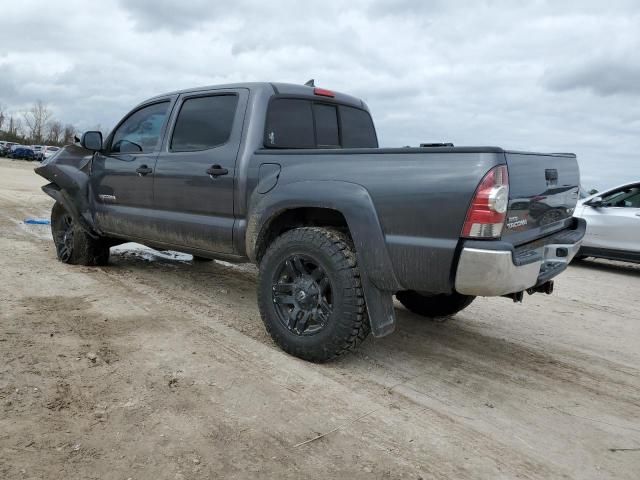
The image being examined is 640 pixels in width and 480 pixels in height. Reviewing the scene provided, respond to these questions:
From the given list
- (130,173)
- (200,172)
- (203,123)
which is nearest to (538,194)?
(200,172)

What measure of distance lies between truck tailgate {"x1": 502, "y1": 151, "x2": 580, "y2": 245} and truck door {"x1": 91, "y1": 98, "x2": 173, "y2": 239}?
3.16m

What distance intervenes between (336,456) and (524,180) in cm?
188

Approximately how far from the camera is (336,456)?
248 centimetres

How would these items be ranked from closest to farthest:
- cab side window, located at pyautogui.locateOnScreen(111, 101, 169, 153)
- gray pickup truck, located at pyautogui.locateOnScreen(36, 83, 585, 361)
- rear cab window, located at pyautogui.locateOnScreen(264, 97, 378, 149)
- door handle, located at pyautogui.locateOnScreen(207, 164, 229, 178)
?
1. gray pickup truck, located at pyautogui.locateOnScreen(36, 83, 585, 361)
2. door handle, located at pyautogui.locateOnScreen(207, 164, 229, 178)
3. rear cab window, located at pyautogui.locateOnScreen(264, 97, 378, 149)
4. cab side window, located at pyautogui.locateOnScreen(111, 101, 169, 153)

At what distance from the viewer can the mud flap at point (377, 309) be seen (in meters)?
3.24

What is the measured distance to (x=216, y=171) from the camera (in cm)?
411

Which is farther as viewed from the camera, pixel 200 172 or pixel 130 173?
pixel 130 173

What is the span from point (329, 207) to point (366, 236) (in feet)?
1.08

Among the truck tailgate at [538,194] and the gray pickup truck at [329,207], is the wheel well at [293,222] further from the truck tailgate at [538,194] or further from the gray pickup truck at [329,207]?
the truck tailgate at [538,194]

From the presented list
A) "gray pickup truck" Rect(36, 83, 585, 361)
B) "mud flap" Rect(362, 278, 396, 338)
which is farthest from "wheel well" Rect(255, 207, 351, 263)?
"mud flap" Rect(362, 278, 396, 338)

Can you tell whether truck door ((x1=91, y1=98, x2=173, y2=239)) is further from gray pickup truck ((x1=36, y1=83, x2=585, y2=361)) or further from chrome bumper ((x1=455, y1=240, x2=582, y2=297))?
chrome bumper ((x1=455, y1=240, x2=582, y2=297))

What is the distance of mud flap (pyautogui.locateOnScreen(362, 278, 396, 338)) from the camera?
10.6ft

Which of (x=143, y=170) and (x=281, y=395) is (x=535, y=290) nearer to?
(x=281, y=395)

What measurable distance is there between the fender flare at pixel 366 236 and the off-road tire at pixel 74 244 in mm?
3437
